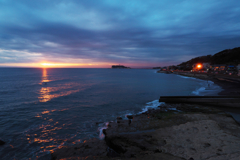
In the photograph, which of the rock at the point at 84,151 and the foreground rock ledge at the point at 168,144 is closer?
the foreground rock ledge at the point at 168,144

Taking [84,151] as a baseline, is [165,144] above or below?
above

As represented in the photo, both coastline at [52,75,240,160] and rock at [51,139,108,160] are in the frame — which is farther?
rock at [51,139,108,160]

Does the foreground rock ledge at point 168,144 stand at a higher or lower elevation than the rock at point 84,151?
higher

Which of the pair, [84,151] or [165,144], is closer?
[165,144]

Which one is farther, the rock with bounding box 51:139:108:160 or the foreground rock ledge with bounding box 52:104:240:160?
the rock with bounding box 51:139:108:160

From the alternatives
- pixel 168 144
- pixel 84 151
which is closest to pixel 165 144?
pixel 168 144

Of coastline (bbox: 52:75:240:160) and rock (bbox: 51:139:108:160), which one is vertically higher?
coastline (bbox: 52:75:240:160)

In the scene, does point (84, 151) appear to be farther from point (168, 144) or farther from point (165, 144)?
point (168, 144)

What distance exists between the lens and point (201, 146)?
26.6 ft

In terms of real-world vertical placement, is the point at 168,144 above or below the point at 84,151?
above

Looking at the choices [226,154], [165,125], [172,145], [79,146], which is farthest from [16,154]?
[226,154]

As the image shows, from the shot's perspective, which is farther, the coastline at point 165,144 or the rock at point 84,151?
the rock at point 84,151

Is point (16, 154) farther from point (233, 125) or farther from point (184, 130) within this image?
point (233, 125)

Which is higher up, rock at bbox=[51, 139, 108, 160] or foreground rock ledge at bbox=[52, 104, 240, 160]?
foreground rock ledge at bbox=[52, 104, 240, 160]
